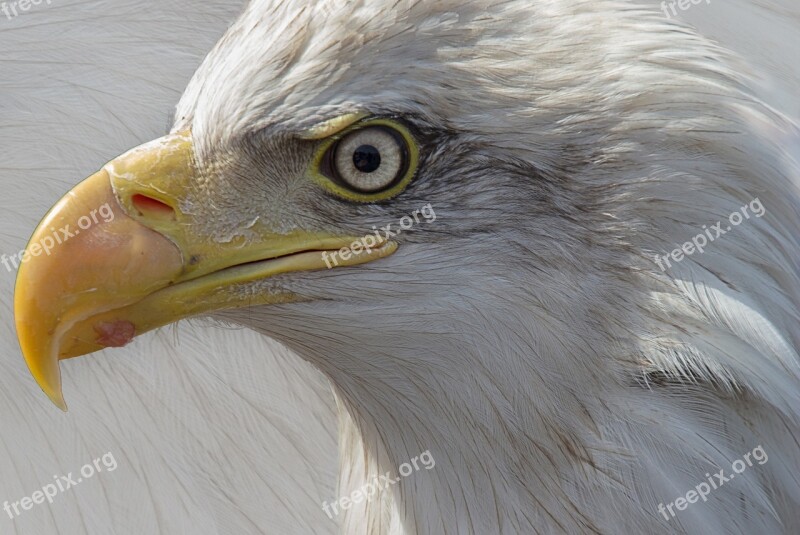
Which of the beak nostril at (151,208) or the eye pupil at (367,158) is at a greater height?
the beak nostril at (151,208)

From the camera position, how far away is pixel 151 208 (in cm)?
191

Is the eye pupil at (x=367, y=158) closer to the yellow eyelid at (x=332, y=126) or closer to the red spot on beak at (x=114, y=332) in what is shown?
the yellow eyelid at (x=332, y=126)

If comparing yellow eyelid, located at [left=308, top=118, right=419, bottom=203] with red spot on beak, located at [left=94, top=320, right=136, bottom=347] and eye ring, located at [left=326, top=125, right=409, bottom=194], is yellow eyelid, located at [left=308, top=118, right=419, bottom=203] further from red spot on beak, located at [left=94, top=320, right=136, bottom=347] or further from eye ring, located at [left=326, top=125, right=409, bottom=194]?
red spot on beak, located at [left=94, top=320, right=136, bottom=347]

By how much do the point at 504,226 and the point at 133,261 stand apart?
22.9 inches

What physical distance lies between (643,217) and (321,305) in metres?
0.54

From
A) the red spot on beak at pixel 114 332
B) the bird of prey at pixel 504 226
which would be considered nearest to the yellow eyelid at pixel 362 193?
the bird of prey at pixel 504 226

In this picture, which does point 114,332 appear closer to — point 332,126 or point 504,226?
point 332,126

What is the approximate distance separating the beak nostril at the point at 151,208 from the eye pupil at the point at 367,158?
304 mm

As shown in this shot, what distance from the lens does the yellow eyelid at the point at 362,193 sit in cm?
186

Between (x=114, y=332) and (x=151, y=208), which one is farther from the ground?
(x=151, y=208)

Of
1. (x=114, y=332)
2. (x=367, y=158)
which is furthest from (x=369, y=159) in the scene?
(x=114, y=332)

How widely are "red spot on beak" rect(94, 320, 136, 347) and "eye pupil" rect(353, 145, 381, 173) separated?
44 cm

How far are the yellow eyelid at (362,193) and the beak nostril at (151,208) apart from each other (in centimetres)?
23

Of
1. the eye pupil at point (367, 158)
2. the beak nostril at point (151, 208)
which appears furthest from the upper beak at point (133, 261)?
the eye pupil at point (367, 158)
